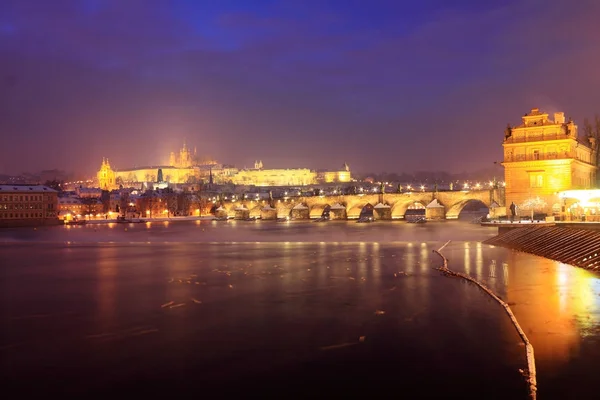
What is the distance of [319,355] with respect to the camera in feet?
41.5

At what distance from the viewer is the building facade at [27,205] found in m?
100

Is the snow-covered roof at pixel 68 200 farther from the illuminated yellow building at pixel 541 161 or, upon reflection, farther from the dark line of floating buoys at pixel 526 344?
the dark line of floating buoys at pixel 526 344

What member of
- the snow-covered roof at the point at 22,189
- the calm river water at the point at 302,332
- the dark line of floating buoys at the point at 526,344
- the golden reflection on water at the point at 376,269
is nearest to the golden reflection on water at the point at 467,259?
the calm river water at the point at 302,332

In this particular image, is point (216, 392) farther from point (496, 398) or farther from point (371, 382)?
point (496, 398)

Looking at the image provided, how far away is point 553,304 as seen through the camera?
17.2m

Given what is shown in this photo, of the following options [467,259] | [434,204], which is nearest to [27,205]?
[434,204]

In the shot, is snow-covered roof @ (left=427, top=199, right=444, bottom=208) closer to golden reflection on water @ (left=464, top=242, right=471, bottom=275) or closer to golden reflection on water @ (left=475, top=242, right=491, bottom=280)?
golden reflection on water @ (left=464, top=242, right=471, bottom=275)

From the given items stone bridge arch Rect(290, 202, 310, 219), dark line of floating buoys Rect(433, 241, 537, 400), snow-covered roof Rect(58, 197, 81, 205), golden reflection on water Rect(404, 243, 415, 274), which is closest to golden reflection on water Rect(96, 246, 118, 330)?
dark line of floating buoys Rect(433, 241, 537, 400)

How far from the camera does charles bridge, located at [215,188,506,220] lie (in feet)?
271

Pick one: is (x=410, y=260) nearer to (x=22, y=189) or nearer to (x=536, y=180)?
(x=536, y=180)

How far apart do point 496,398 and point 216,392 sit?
5105 mm

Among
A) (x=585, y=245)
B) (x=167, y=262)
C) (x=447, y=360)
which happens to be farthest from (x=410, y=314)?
(x=167, y=262)

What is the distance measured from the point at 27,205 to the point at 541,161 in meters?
89.2

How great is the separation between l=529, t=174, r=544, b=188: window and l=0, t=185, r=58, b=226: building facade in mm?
83756
